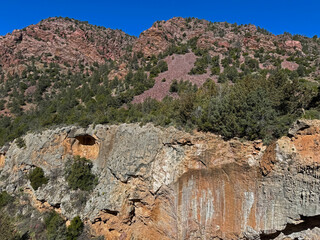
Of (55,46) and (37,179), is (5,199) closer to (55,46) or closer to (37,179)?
(37,179)

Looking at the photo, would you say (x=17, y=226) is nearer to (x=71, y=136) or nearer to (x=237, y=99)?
(x=71, y=136)

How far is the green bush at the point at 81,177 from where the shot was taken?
557 inches

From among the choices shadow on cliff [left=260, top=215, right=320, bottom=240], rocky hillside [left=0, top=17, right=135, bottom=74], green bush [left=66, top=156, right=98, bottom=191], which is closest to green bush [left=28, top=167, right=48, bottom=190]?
green bush [left=66, top=156, right=98, bottom=191]

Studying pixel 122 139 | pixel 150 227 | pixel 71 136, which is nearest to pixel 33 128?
pixel 71 136

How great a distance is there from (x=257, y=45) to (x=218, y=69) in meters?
11.5

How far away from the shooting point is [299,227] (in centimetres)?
726

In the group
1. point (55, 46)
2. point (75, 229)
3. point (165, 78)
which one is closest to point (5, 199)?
point (75, 229)

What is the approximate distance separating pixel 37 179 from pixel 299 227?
755 inches

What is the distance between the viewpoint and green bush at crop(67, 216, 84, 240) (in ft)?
41.5

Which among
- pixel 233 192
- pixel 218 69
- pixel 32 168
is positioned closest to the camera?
pixel 233 192

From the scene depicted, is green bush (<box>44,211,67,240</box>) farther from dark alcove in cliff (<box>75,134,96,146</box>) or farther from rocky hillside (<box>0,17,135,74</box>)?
rocky hillside (<box>0,17,135,74</box>)

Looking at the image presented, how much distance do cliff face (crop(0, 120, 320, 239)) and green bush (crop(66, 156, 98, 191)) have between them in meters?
0.57

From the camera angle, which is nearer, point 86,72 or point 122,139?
point 122,139

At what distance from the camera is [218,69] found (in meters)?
23.8
